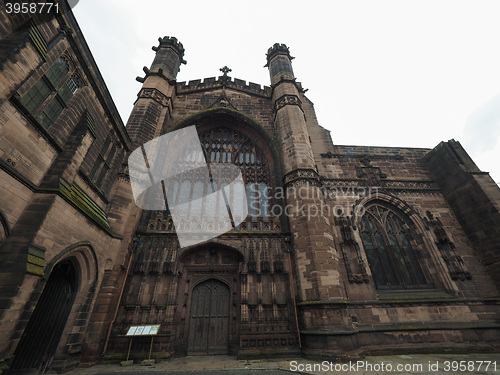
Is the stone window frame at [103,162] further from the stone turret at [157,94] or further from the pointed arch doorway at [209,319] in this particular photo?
the pointed arch doorway at [209,319]

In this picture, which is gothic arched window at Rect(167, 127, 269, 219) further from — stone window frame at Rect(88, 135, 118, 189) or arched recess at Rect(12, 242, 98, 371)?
arched recess at Rect(12, 242, 98, 371)

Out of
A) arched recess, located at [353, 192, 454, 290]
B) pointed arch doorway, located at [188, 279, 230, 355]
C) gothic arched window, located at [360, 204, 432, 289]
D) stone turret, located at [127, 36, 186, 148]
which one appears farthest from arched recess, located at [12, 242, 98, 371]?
gothic arched window, located at [360, 204, 432, 289]

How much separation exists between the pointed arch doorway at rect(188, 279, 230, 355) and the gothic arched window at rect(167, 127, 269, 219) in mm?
3036

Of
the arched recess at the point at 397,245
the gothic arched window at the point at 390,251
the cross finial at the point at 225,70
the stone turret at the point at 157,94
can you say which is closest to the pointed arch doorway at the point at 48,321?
the stone turret at the point at 157,94

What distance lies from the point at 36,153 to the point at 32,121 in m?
0.72

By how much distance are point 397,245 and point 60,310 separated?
477 inches

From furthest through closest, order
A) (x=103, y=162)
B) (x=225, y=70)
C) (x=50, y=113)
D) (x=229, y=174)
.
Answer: (x=225, y=70) < (x=229, y=174) < (x=103, y=162) < (x=50, y=113)

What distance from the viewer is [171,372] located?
5.09 m

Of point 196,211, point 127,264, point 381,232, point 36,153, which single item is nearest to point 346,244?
point 381,232

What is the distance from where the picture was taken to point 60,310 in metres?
5.70

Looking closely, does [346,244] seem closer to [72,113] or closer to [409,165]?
[409,165]

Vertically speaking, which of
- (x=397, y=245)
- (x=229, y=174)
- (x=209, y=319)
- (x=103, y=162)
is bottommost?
(x=209, y=319)

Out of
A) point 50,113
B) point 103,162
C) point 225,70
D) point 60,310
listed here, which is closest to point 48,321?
point 60,310

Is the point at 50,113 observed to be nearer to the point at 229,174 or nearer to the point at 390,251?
the point at 229,174
